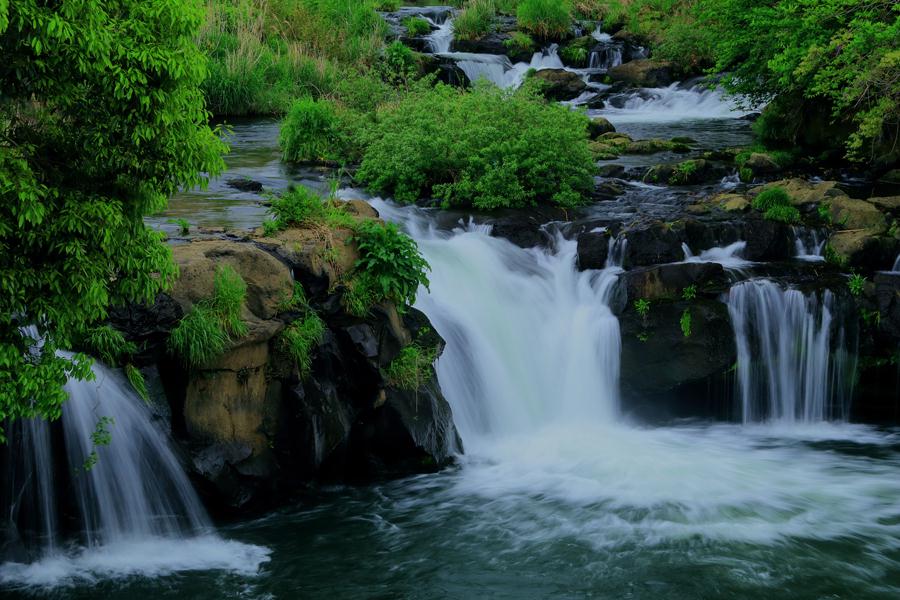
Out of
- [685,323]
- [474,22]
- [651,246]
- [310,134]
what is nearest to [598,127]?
[310,134]

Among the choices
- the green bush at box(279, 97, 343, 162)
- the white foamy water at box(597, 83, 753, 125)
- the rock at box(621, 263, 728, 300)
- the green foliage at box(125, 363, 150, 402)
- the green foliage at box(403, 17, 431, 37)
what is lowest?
the green foliage at box(125, 363, 150, 402)

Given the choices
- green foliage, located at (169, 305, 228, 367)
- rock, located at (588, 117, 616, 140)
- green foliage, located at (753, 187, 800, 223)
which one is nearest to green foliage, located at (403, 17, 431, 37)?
rock, located at (588, 117, 616, 140)

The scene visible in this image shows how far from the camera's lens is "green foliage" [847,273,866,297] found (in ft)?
39.8


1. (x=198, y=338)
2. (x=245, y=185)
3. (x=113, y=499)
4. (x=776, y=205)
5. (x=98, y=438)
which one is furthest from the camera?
(x=776, y=205)

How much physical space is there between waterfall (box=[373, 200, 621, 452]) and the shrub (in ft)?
73.0

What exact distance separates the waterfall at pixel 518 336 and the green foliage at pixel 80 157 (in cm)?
503

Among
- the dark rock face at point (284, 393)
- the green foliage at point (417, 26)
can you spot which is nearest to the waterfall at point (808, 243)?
the dark rock face at point (284, 393)

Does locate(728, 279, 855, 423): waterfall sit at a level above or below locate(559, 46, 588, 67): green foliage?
below

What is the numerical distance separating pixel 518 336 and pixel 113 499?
5.68m

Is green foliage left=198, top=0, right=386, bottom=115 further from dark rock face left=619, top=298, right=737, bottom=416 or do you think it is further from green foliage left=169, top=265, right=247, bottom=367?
green foliage left=169, top=265, right=247, bottom=367

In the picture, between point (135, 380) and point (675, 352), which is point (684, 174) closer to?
point (675, 352)

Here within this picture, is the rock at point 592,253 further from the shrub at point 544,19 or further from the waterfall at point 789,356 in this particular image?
the shrub at point 544,19

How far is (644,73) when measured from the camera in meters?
29.1

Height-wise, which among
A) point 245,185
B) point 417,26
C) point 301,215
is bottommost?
point 301,215
